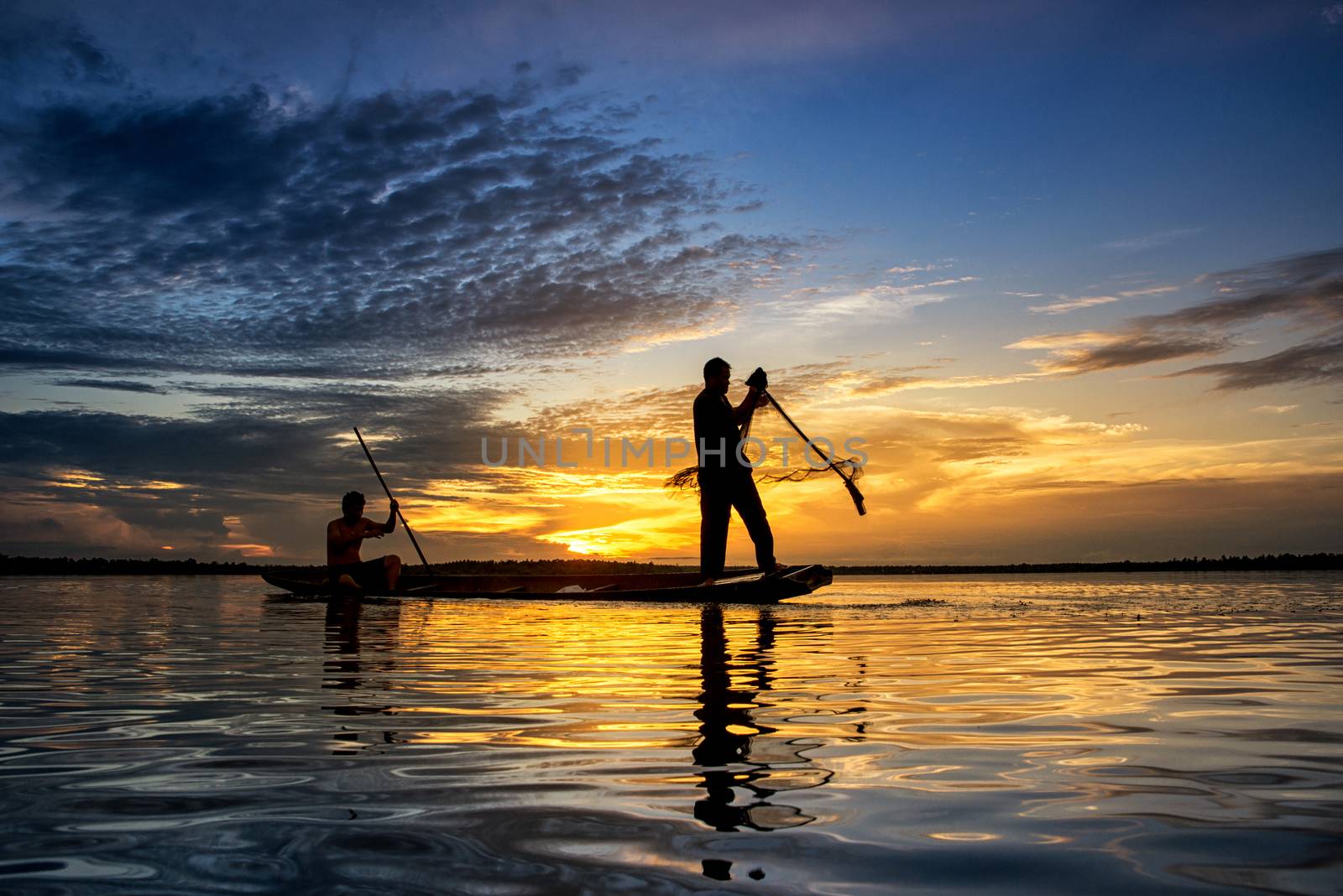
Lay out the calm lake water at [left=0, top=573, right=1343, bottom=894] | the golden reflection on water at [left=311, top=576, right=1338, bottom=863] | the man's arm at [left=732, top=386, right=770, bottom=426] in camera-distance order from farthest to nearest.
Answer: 1. the man's arm at [left=732, top=386, right=770, bottom=426]
2. the golden reflection on water at [left=311, top=576, right=1338, bottom=863]
3. the calm lake water at [left=0, top=573, right=1343, bottom=894]

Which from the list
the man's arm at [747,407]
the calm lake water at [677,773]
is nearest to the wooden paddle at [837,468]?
the man's arm at [747,407]

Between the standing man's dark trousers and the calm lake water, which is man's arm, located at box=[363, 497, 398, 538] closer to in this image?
the standing man's dark trousers

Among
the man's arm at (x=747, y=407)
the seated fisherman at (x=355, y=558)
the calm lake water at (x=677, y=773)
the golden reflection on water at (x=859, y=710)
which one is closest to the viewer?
the calm lake water at (x=677, y=773)

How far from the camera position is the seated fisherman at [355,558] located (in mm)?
15844

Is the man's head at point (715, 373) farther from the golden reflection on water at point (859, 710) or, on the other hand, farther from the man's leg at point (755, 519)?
the golden reflection on water at point (859, 710)

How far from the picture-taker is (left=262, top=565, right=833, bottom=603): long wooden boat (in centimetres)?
1373

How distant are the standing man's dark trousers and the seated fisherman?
5955mm

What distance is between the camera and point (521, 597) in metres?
17.1

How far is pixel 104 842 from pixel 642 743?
5.26 ft

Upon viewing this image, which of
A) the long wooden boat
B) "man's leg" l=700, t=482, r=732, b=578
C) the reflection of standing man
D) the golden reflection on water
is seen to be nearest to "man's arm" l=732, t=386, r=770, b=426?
the reflection of standing man

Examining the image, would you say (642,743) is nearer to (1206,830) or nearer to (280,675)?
(1206,830)

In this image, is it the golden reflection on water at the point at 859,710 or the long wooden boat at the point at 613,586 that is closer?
the golden reflection on water at the point at 859,710

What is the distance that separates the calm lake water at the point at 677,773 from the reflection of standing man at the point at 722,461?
699 cm

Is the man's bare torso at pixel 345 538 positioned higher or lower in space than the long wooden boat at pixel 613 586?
higher
